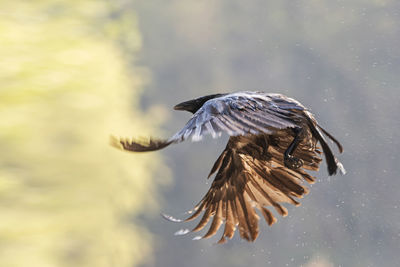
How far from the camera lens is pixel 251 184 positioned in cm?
180

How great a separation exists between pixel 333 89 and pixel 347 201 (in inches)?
23.9

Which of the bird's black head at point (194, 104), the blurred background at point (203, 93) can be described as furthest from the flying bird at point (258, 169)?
the blurred background at point (203, 93)

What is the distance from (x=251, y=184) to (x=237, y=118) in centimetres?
33

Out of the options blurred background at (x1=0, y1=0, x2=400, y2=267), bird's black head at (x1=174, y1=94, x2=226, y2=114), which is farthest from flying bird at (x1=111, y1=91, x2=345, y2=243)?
blurred background at (x1=0, y1=0, x2=400, y2=267)

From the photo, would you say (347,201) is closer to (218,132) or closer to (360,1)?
(360,1)

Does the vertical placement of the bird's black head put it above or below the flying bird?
above

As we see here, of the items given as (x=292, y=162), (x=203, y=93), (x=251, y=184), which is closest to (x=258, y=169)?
(x=251, y=184)

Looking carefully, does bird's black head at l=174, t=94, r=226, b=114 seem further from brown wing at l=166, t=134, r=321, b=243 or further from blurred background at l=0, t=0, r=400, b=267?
blurred background at l=0, t=0, r=400, b=267

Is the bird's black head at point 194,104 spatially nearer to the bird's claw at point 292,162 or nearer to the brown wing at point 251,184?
the brown wing at point 251,184

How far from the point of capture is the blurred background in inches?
112

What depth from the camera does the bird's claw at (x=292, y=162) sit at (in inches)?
65.6

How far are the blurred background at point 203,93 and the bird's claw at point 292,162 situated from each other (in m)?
1.28

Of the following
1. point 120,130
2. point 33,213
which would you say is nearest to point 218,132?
point 33,213

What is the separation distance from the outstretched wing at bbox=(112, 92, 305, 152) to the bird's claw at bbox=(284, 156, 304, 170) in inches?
3.4
